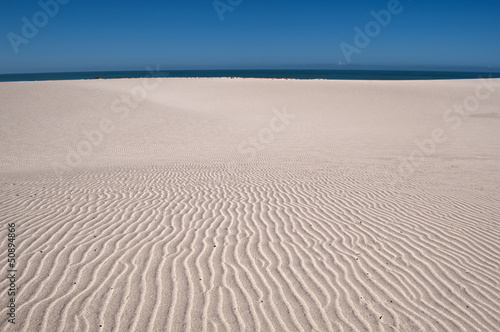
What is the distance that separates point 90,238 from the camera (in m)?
5.01

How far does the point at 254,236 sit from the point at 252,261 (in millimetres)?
817

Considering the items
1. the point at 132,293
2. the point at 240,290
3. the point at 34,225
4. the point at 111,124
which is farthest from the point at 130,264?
the point at 111,124

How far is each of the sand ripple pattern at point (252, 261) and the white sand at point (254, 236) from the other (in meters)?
0.02

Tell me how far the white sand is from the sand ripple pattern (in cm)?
2

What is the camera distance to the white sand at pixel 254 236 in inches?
140

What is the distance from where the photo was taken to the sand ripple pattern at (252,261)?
3.48 m

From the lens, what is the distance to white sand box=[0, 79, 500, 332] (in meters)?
3.55

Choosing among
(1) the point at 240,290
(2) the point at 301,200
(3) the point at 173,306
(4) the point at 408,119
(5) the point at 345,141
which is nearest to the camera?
(3) the point at 173,306

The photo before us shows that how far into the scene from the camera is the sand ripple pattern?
3482 mm

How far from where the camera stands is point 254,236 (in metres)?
5.30

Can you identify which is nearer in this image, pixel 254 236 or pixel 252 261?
pixel 252 261

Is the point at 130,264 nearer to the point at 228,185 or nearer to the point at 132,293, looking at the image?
the point at 132,293

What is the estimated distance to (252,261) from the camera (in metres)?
4.51

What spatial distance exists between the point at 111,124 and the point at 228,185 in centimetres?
1444
